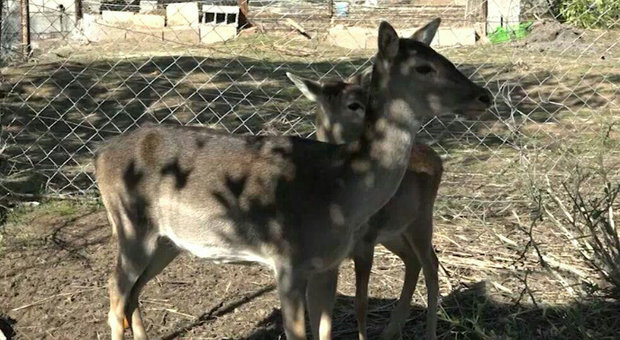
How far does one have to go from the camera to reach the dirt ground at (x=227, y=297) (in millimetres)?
5195

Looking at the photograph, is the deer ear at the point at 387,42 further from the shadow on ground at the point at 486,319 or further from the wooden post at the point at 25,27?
the wooden post at the point at 25,27

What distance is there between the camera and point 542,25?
1656cm

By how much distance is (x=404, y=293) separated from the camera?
17.6 ft

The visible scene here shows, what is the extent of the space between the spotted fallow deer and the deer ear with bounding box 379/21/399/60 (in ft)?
1.25

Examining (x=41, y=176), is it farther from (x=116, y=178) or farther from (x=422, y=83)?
(x=422, y=83)

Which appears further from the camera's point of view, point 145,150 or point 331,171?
point 145,150

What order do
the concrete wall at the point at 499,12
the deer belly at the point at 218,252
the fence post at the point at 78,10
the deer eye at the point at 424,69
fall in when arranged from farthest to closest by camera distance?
the fence post at the point at 78,10, the concrete wall at the point at 499,12, the deer belly at the point at 218,252, the deer eye at the point at 424,69

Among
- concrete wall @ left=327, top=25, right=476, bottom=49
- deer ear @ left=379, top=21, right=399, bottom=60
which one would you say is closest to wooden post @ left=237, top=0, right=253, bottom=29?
concrete wall @ left=327, top=25, right=476, bottom=49

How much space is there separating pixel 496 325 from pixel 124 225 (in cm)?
208

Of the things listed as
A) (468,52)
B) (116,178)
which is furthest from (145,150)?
(468,52)

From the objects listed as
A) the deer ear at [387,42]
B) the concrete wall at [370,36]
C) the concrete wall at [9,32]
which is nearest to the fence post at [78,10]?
the concrete wall at [9,32]

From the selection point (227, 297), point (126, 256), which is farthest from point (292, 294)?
point (227, 297)

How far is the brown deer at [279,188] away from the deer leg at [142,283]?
16mm

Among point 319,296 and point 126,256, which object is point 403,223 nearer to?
point 319,296
